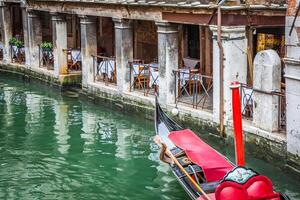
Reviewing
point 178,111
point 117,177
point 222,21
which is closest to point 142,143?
point 178,111

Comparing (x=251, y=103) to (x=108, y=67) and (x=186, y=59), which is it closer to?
(x=186, y=59)

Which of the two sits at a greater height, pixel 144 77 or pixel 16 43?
pixel 16 43

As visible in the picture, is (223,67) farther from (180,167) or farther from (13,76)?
(13,76)

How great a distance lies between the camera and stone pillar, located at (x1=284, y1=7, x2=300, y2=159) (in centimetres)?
977

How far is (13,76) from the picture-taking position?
21719 millimetres


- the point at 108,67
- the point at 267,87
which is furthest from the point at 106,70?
the point at 267,87

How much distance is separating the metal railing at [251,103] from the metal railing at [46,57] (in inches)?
382

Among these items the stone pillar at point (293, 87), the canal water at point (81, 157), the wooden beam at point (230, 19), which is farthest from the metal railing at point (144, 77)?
the stone pillar at point (293, 87)

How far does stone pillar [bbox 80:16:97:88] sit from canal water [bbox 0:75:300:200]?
2.88 ft

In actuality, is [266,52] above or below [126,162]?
above

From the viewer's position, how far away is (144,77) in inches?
616

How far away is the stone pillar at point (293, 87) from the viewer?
32.0 feet

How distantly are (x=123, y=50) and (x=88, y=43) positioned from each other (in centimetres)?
194

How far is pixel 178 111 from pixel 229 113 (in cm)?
177
